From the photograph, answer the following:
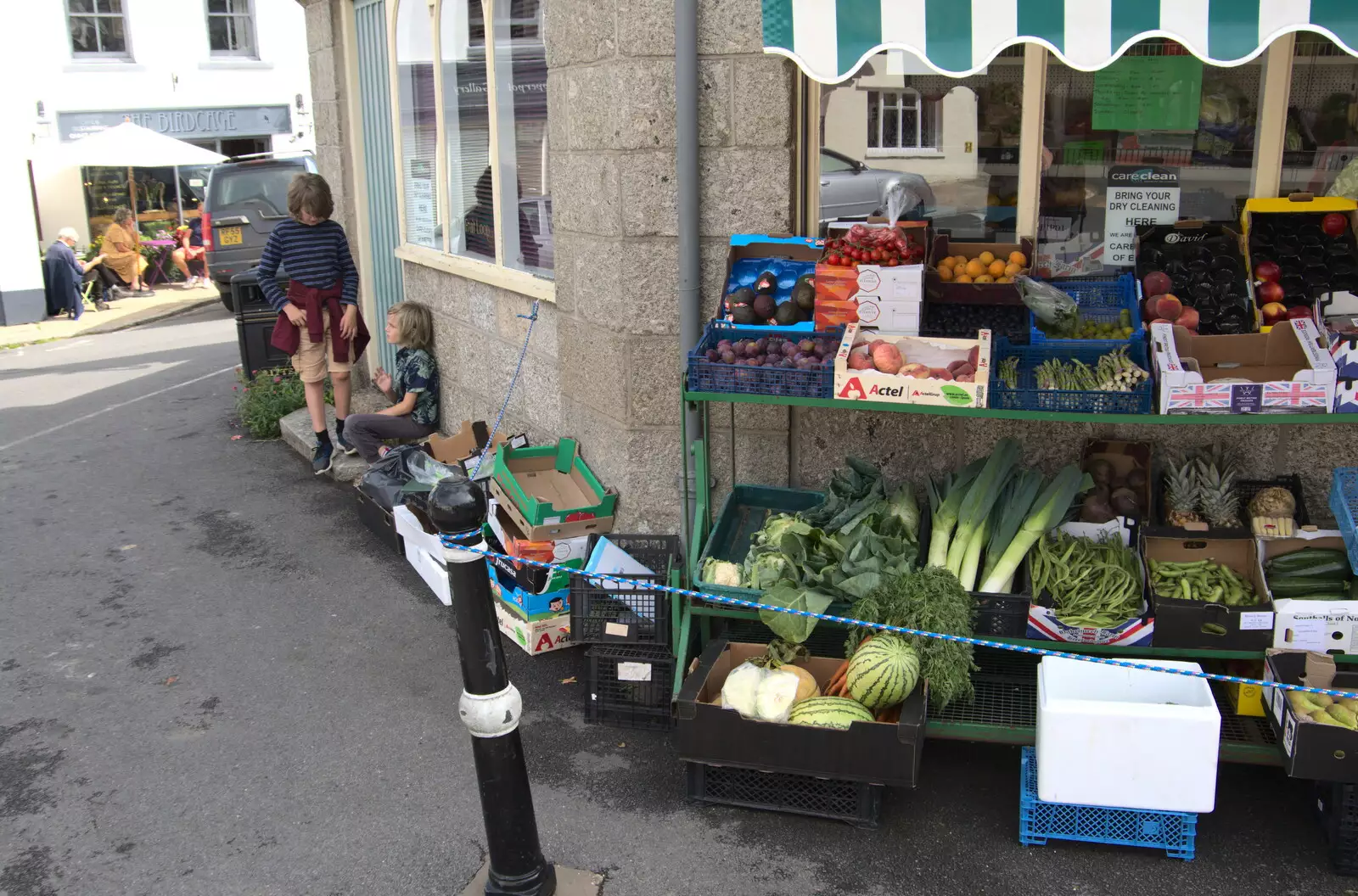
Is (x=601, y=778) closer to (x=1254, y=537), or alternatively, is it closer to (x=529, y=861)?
(x=529, y=861)

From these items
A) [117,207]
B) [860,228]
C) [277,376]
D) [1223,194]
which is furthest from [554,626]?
[117,207]

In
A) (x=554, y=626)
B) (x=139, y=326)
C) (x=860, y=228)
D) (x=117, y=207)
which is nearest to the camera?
(x=860, y=228)

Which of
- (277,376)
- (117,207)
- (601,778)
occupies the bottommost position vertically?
(601,778)

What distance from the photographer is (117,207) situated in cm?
1975

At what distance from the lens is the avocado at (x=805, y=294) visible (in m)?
4.92

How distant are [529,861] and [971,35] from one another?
117 inches

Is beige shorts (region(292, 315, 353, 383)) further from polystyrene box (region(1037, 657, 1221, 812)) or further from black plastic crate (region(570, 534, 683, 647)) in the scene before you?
polystyrene box (region(1037, 657, 1221, 812))

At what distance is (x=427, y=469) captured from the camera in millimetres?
7043

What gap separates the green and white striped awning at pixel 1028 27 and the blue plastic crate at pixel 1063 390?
1.09 meters

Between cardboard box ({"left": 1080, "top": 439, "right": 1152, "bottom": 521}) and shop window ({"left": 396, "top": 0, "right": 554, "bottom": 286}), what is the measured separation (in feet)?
10.6

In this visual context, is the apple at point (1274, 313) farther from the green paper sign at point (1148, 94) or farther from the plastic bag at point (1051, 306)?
the green paper sign at point (1148, 94)

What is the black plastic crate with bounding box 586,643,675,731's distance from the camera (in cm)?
479

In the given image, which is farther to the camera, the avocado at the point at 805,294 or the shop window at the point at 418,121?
the shop window at the point at 418,121

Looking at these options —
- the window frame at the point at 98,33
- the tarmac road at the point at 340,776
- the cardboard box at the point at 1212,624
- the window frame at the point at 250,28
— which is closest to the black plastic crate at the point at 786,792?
the tarmac road at the point at 340,776
